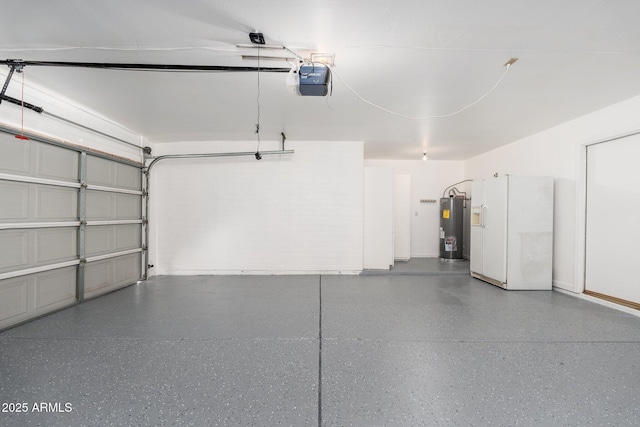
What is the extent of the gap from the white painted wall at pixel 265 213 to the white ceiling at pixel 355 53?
133 cm

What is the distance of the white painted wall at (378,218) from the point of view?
5273mm

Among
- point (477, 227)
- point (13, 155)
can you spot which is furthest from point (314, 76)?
point (477, 227)

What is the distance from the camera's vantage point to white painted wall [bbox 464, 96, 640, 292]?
352cm

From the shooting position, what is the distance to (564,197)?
4078 millimetres

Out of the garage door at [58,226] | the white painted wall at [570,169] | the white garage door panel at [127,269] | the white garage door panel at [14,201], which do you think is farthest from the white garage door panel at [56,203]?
the white painted wall at [570,169]

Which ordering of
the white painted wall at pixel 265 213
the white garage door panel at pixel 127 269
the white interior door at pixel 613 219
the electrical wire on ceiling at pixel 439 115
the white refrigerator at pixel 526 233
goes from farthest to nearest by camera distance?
the white painted wall at pixel 265 213, the white garage door panel at pixel 127 269, the white refrigerator at pixel 526 233, the white interior door at pixel 613 219, the electrical wire on ceiling at pixel 439 115

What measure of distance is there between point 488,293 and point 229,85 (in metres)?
4.52

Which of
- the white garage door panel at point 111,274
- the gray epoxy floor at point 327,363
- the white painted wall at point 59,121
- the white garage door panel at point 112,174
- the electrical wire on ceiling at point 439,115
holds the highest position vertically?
the electrical wire on ceiling at point 439,115

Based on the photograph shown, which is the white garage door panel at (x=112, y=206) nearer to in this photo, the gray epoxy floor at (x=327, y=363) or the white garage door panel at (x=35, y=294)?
the white garage door panel at (x=35, y=294)

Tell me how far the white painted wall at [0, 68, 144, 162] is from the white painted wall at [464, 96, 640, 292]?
675cm

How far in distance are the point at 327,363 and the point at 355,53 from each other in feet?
8.59

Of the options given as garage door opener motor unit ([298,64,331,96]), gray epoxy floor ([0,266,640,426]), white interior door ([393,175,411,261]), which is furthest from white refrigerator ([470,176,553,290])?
garage door opener motor unit ([298,64,331,96])

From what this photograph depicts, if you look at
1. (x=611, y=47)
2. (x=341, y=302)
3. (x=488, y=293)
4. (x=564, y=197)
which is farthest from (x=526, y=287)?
(x=611, y=47)

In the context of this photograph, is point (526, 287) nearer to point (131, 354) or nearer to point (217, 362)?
point (217, 362)
